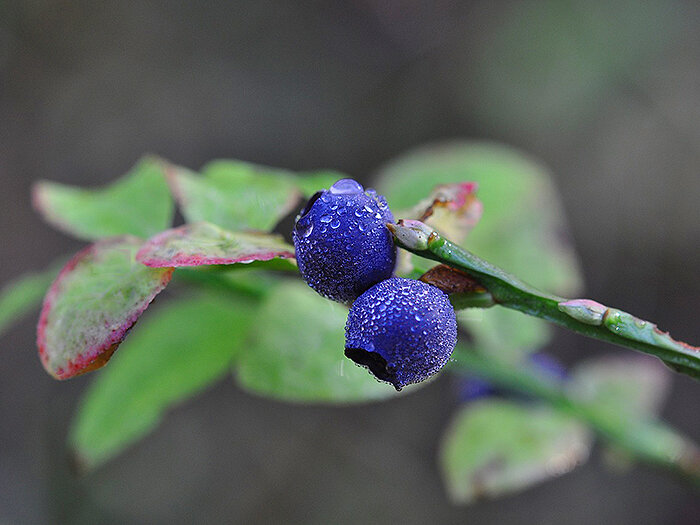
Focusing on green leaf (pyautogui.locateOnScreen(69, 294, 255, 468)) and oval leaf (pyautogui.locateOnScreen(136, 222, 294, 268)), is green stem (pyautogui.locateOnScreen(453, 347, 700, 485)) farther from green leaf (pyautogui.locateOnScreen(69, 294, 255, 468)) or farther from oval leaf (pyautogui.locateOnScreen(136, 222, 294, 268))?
oval leaf (pyautogui.locateOnScreen(136, 222, 294, 268))

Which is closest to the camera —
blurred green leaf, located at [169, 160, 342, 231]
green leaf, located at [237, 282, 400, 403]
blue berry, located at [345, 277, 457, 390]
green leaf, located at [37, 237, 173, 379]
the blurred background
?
blue berry, located at [345, 277, 457, 390]

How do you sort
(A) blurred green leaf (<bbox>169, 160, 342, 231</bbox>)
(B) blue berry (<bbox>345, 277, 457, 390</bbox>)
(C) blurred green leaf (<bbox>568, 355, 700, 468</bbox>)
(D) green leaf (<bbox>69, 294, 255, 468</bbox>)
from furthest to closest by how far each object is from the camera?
(C) blurred green leaf (<bbox>568, 355, 700, 468</bbox>) → (D) green leaf (<bbox>69, 294, 255, 468</bbox>) → (A) blurred green leaf (<bbox>169, 160, 342, 231</bbox>) → (B) blue berry (<bbox>345, 277, 457, 390</bbox>)

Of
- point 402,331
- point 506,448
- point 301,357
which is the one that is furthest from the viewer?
point 506,448

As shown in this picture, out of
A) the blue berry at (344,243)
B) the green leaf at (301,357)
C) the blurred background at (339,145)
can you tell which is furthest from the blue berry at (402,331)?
the blurred background at (339,145)

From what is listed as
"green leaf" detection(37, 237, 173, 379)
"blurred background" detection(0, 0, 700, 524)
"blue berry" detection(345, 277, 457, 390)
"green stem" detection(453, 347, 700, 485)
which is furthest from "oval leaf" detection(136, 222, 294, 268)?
"blurred background" detection(0, 0, 700, 524)

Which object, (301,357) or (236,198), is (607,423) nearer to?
(301,357)

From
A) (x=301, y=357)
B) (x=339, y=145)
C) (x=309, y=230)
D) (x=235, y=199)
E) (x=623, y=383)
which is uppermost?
(x=309, y=230)

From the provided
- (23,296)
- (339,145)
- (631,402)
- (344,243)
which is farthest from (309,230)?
(339,145)
